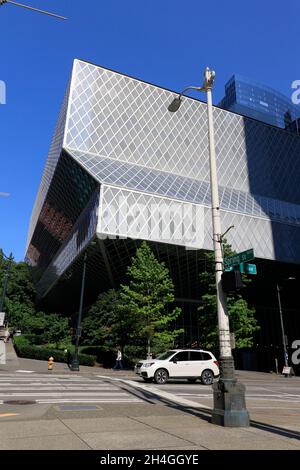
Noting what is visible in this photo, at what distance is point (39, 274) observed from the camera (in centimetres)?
8688

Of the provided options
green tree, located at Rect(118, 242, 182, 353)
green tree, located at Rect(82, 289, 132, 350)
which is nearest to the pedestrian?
green tree, located at Rect(118, 242, 182, 353)

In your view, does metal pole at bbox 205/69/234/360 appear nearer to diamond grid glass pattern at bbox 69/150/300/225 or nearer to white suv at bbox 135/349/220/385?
white suv at bbox 135/349/220/385

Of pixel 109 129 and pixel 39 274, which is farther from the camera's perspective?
pixel 39 274

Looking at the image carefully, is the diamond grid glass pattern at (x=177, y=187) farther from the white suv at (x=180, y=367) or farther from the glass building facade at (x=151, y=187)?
the white suv at (x=180, y=367)

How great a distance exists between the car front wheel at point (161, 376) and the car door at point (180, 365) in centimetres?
33

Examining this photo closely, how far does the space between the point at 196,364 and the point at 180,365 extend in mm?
977

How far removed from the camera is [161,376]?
2080cm

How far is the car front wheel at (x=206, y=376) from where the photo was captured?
2202cm

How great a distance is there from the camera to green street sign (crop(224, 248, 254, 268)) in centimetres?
956

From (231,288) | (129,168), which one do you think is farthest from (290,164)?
(231,288)

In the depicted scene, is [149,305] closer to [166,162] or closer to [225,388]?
[225,388]
